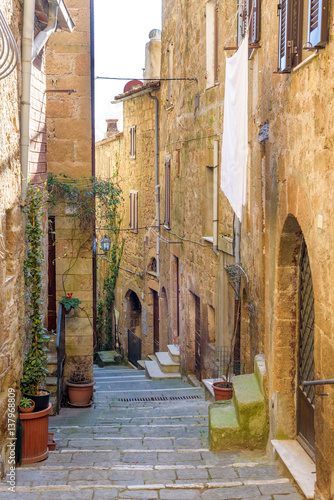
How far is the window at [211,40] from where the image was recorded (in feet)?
37.6

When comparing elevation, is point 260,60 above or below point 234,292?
above

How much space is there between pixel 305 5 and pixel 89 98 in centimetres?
664

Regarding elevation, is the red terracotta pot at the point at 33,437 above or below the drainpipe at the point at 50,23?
below

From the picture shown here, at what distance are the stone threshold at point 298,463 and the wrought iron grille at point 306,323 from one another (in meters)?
0.51

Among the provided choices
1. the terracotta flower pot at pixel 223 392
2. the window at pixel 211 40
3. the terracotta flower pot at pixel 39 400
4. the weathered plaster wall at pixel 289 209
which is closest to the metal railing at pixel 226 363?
the terracotta flower pot at pixel 223 392

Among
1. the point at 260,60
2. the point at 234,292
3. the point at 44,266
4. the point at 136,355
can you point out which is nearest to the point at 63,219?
the point at 44,266

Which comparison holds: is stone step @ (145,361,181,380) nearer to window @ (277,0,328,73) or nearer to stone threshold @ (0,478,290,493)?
stone threshold @ (0,478,290,493)

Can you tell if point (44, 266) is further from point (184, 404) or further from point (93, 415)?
point (184, 404)

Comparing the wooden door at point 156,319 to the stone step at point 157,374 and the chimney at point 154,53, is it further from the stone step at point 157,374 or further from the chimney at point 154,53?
the chimney at point 154,53

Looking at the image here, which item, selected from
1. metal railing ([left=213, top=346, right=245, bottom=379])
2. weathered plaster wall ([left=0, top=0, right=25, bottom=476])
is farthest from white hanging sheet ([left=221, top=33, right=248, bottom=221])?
metal railing ([left=213, top=346, right=245, bottom=379])

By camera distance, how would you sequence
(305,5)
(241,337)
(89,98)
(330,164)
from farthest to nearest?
(89,98)
(241,337)
(305,5)
(330,164)

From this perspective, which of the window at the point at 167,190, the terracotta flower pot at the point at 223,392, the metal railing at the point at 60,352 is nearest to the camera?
the terracotta flower pot at the point at 223,392

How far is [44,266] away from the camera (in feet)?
32.4

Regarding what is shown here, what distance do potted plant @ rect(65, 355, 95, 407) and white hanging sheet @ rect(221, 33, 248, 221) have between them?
14.1 feet
